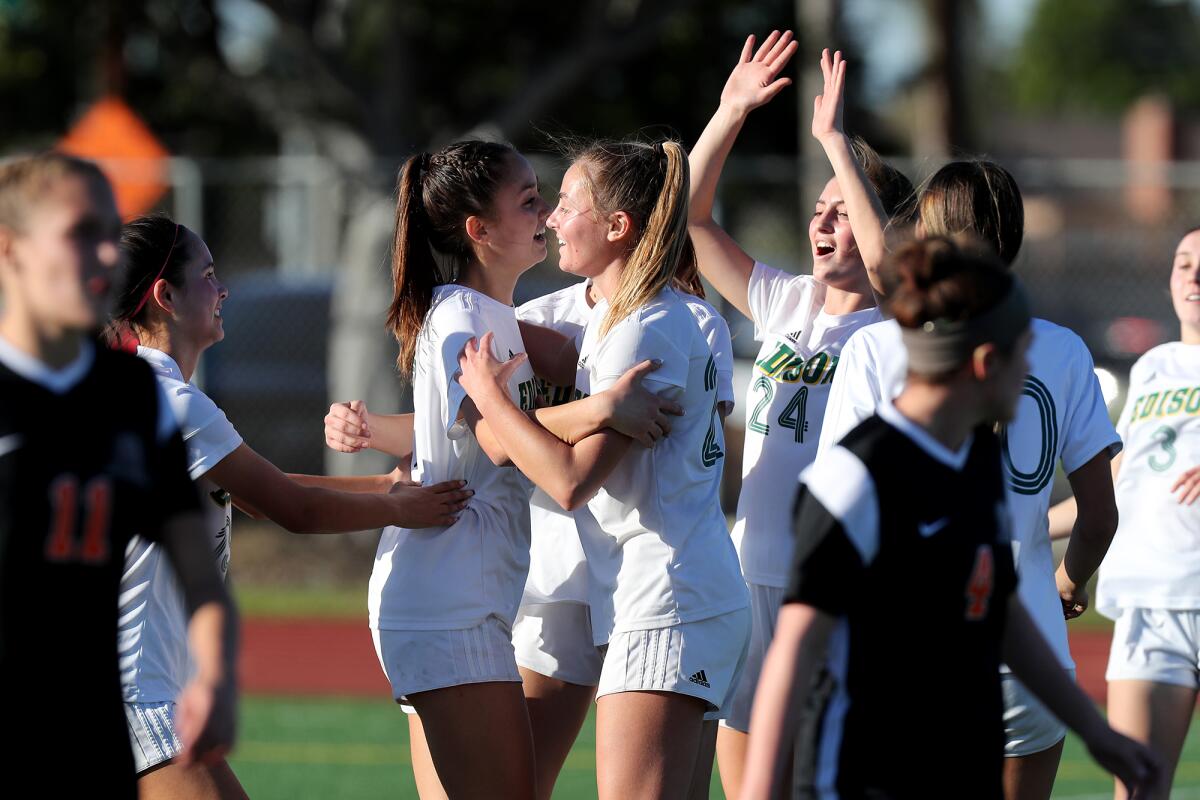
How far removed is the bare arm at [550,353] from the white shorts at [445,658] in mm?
688

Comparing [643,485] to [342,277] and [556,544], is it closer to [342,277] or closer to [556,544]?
[556,544]

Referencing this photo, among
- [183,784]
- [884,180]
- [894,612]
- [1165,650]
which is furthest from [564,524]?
[1165,650]

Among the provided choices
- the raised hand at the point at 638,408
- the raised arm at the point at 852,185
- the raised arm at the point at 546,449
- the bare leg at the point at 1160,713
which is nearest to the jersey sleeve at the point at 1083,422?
the raised arm at the point at 852,185

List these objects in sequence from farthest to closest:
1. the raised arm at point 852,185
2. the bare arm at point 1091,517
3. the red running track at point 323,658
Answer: the red running track at point 323,658 < the raised arm at point 852,185 < the bare arm at point 1091,517

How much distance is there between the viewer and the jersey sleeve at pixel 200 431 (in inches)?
137

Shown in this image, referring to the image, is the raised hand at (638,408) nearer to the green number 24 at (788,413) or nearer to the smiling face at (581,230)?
the smiling face at (581,230)

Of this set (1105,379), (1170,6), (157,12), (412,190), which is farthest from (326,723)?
(1170,6)

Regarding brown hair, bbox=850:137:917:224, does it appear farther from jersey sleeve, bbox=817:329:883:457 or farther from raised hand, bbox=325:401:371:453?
raised hand, bbox=325:401:371:453

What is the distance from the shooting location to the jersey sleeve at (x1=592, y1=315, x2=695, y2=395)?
3.63 metres

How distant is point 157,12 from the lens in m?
14.4

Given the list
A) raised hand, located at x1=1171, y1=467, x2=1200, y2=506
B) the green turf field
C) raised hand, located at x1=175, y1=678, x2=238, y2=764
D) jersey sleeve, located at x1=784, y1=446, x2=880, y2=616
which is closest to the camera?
raised hand, located at x1=175, y1=678, x2=238, y2=764

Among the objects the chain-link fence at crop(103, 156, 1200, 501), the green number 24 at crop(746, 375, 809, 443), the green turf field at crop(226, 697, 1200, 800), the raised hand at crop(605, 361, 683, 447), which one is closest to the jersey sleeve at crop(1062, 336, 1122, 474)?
the green number 24 at crop(746, 375, 809, 443)

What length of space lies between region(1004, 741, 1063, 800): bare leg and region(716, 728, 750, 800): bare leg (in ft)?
2.48

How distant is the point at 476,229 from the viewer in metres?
3.89
